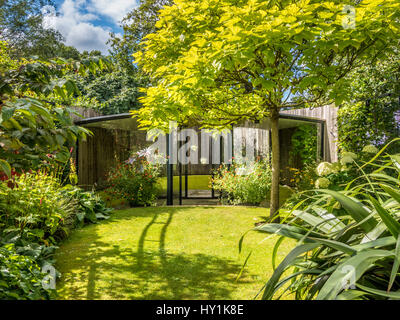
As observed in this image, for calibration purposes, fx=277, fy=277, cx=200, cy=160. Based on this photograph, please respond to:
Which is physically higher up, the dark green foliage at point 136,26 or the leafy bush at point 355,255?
the dark green foliage at point 136,26

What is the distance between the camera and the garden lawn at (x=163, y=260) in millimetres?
2664

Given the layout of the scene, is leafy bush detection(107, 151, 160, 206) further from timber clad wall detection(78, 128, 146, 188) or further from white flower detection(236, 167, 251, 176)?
white flower detection(236, 167, 251, 176)

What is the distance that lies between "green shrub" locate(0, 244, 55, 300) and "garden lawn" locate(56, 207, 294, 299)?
0.32 meters

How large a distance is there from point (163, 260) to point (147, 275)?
469 millimetres

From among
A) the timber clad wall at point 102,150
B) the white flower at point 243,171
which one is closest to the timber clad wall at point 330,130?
the white flower at point 243,171

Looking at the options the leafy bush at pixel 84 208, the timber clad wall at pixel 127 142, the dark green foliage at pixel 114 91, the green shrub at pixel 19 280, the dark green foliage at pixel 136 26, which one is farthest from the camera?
the dark green foliage at pixel 114 91

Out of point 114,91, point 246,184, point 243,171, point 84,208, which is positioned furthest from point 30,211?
point 114,91

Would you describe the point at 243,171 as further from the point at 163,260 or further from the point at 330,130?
the point at 163,260

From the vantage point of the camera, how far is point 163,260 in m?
3.47

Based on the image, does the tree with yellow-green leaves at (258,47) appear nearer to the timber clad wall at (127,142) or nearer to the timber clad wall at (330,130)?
the timber clad wall at (330,130)

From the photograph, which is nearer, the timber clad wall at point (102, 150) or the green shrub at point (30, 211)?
the green shrub at point (30, 211)

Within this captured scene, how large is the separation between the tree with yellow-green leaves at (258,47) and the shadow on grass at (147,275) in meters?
1.88
